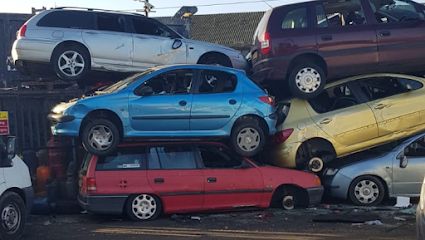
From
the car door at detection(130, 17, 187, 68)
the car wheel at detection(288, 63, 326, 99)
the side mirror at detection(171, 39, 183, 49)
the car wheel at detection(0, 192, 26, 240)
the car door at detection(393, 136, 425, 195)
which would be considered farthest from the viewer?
the side mirror at detection(171, 39, 183, 49)

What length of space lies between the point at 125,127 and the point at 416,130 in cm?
508

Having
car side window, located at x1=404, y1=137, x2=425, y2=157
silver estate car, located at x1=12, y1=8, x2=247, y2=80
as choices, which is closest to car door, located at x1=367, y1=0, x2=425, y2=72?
car side window, located at x1=404, y1=137, x2=425, y2=157

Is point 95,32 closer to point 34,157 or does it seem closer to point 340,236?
point 34,157

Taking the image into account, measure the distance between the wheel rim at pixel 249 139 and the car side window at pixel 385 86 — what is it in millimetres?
2191

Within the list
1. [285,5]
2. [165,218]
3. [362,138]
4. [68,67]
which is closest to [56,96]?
[68,67]

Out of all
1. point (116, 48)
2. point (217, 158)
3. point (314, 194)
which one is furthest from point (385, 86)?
point (116, 48)

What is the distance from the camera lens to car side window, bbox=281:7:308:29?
10.1 m

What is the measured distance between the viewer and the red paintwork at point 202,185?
29.9ft

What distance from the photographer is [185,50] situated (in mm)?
11164

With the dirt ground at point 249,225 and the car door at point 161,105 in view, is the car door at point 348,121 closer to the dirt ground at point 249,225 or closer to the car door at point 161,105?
the dirt ground at point 249,225

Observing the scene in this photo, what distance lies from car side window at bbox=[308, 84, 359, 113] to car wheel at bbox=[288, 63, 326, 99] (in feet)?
0.80

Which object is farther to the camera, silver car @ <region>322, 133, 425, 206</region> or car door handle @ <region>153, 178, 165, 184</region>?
silver car @ <region>322, 133, 425, 206</region>

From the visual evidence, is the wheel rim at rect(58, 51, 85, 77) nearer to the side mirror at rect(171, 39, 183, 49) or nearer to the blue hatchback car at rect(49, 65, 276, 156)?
the blue hatchback car at rect(49, 65, 276, 156)

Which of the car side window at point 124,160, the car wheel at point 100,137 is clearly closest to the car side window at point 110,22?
the car wheel at point 100,137
